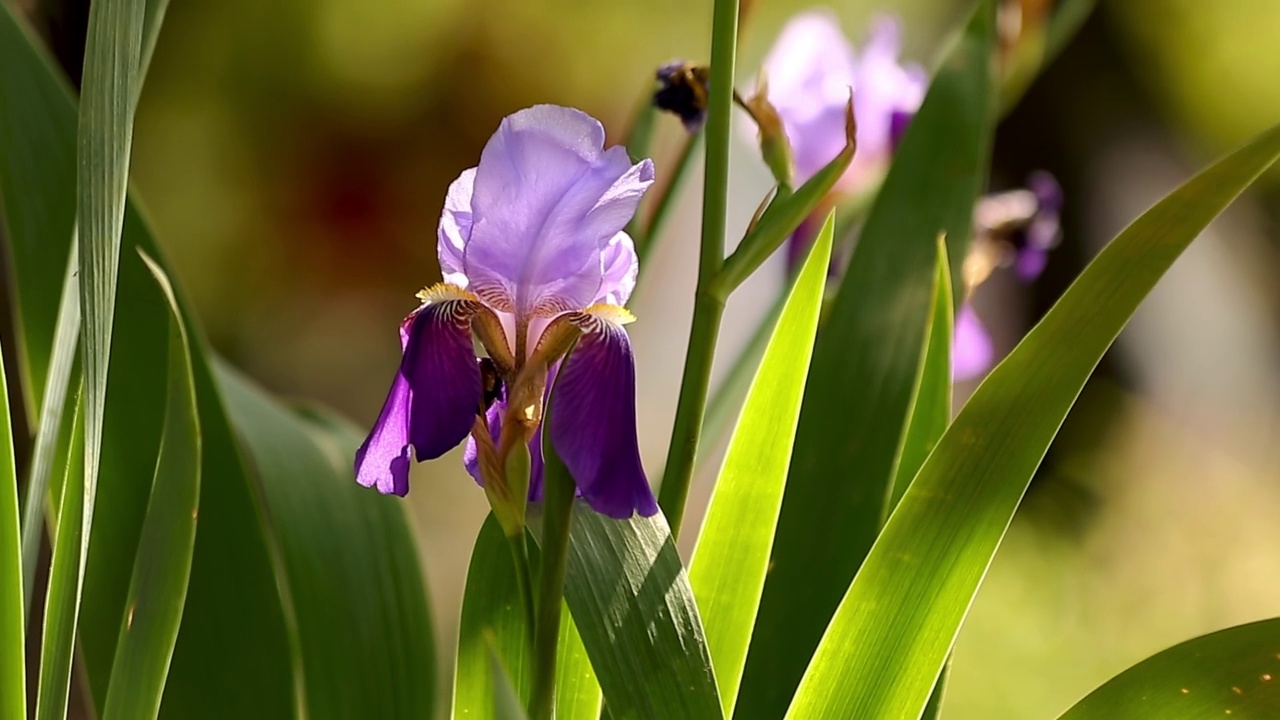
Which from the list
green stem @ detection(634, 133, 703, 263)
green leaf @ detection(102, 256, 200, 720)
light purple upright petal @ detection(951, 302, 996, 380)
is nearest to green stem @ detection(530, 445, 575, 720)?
green leaf @ detection(102, 256, 200, 720)

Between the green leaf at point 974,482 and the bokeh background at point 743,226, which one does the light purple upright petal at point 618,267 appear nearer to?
the green leaf at point 974,482

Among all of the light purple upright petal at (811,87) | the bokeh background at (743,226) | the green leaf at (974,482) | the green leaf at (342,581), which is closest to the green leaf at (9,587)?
the green leaf at (342,581)

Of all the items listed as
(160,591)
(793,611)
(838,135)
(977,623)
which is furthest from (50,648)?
(977,623)

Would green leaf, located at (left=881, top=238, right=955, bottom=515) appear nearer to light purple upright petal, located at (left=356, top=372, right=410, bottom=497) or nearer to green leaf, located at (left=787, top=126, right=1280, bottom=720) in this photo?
green leaf, located at (left=787, top=126, right=1280, bottom=720)

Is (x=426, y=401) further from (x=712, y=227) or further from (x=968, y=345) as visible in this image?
(x=968, y=345)

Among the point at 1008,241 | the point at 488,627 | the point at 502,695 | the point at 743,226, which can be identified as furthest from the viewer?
the point at 743,226

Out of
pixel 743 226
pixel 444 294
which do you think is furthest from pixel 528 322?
pixel 743 226
